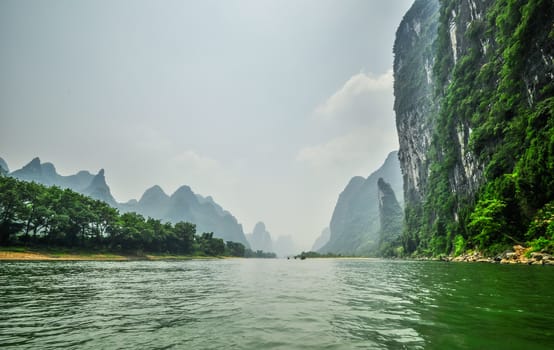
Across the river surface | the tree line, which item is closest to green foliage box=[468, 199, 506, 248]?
the river surface

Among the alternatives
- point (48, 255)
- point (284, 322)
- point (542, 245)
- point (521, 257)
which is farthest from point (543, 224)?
point (48, 255)

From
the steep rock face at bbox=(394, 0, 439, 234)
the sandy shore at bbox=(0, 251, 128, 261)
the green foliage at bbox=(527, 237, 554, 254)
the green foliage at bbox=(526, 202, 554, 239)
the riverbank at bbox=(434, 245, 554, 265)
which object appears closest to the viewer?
the riverbank at bbox=(434, 245, 554, 265)

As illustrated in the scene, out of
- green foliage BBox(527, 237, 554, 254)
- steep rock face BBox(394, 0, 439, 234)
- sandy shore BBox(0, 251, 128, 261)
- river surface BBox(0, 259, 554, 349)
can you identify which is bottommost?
sandy shore BBox(0, 251, 128, 261)

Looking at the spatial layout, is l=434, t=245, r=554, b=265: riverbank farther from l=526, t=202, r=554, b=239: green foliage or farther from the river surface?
the river surface

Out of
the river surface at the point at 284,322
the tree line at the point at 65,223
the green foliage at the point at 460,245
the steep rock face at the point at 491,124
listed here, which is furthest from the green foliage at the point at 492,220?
the tree line at the point at 65,223

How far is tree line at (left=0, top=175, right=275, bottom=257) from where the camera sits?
6806 centimetres

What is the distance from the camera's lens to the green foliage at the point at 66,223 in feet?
223

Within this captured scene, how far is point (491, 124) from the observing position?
5812 cm

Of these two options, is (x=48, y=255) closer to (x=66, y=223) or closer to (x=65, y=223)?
(x=65, y=223)

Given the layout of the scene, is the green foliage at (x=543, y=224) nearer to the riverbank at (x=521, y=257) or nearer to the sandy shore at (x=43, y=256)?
the riverbank at (x=521, y=257)

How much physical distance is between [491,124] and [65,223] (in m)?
110

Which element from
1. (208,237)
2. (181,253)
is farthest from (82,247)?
(208,237)

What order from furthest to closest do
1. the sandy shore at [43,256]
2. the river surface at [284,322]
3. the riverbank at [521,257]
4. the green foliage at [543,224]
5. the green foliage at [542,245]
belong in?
the sandy shore at [43,256], the green foliage at [543,224], the green foliage at [542,245], the riverbank at [521,257], the river surface at [284,322]

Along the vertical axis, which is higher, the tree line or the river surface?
the tree line
